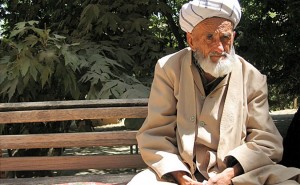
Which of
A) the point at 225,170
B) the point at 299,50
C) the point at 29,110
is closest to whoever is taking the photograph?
the point at 225,170

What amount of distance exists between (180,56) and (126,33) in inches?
79.3

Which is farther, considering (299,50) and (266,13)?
(266,13)

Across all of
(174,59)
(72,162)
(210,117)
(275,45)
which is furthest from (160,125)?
(275,45)

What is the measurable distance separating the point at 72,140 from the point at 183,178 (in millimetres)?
1189

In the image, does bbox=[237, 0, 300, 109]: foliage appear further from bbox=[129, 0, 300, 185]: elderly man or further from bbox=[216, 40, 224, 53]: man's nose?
bbox=[216, 40, 224, 53]: man's nose

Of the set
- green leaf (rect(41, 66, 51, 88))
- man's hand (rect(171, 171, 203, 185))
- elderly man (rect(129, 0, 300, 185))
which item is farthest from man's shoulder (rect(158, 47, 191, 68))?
green leaf (rect(41, 66, 51, 88))

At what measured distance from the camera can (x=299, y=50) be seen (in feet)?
21.2

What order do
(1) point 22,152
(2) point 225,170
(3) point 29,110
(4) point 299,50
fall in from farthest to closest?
(4) point 299,50, (1) point 22,152, (3) point 29,110, (2) point 225,170

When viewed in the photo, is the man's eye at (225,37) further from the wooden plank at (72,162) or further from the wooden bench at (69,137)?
the wooden plank at (72,162)

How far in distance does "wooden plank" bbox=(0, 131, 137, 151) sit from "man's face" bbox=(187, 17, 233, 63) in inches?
43.7

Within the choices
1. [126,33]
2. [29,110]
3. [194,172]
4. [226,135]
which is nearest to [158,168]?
[194,172]

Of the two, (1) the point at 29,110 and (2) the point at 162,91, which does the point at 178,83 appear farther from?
(1) the point at 29,110

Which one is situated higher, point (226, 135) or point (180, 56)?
point (180, 56)

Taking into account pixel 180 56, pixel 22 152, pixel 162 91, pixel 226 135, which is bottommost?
pixel 22 152
